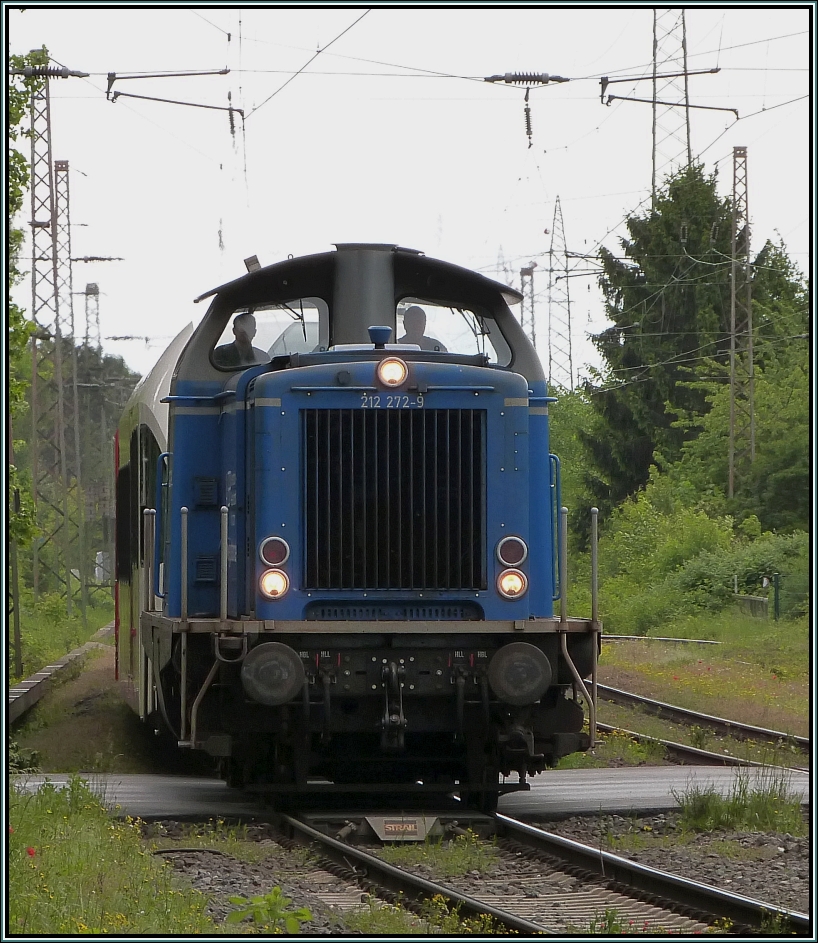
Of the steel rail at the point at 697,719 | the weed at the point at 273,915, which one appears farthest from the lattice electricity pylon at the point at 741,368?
the weed at the point at 273,915

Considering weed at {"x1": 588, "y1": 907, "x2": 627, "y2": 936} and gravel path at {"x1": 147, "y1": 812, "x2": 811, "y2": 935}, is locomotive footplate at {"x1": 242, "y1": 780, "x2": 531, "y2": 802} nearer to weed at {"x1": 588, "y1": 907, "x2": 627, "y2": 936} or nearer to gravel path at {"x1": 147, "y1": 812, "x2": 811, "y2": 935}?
gravel path at {"x1": 147, "y1": 812, "x2": 811, "y2": 935}

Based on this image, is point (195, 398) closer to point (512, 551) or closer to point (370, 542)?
point (370, 542)

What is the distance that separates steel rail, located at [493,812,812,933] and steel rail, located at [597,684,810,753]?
528 centimetres

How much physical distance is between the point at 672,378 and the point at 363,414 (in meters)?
35.8

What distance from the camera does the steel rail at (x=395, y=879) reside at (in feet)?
19.9

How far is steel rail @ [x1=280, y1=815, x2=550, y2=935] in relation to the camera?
6051 mm

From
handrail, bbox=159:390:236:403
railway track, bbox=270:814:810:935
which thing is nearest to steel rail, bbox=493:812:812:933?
railway track, bbox=270:814:810:935

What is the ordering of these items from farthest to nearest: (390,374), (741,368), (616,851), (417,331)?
(741,368), (417,331), (390,374), (616,851)

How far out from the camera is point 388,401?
834 centimetres

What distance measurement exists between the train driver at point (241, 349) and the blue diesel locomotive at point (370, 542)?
0.02 metres

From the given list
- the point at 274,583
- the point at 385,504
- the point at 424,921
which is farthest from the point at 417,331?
the point at 424,921

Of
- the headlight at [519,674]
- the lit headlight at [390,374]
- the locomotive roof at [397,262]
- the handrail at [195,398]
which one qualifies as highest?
the locomotive roof at [397,262]

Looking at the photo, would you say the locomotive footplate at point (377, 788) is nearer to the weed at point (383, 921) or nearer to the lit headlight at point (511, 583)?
the lit headlight at point (511, 583)

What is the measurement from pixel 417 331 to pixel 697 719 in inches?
293
